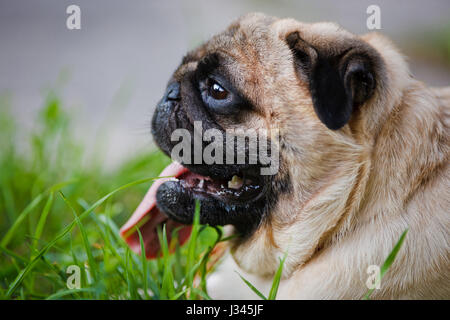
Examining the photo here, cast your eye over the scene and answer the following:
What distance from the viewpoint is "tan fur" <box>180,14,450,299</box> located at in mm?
1759

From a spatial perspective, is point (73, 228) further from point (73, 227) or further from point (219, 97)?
→ point (219, 97)

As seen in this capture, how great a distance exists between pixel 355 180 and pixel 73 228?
1.56m

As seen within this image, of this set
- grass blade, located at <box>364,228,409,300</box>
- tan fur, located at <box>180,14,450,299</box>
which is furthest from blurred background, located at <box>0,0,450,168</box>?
grass blade, located at <box>364,228,409,300</box>

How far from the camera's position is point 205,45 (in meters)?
2.29

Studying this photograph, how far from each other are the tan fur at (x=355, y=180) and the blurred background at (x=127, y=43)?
2.14 metres

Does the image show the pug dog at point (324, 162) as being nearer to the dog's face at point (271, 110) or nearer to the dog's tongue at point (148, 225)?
the dog's face at point (271, 110)

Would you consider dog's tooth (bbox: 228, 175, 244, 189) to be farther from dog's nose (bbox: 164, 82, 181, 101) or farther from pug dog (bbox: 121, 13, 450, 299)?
dog's nose (bbox: 164, 82, 181, 101)

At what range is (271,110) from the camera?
1898 millimetres

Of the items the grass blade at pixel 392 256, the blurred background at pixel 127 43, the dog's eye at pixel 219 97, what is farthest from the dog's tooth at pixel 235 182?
the blurred background at pixel 127 43

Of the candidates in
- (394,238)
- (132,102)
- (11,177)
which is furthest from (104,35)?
(394,238)

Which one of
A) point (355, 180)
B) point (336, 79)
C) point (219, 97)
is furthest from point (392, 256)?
point (219, 97)

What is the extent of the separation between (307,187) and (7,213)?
1.98 metres

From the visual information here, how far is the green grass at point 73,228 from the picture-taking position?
2.00 metres
